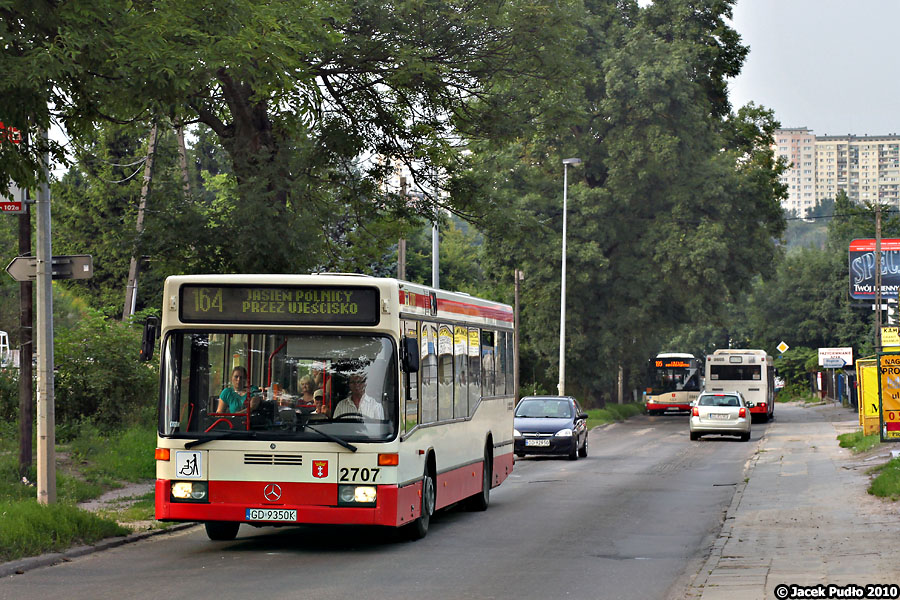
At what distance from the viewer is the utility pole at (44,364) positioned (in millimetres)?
13938

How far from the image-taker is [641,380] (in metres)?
82.4

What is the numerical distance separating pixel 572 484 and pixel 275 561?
11089mm

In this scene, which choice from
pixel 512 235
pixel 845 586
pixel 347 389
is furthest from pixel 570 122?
pixel 845 586

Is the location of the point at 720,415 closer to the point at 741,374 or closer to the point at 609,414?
the point at 741,374

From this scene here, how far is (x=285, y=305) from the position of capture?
41.5 ft

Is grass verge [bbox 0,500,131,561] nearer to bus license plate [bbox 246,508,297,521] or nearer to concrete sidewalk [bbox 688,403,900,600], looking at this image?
bus license plate [bbox 246,508,297,521]

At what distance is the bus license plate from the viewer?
40.4 feet

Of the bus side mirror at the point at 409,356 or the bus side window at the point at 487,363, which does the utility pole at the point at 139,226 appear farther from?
the bus side mirror at the point at 409,356

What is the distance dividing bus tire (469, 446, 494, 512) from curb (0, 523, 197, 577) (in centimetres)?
454

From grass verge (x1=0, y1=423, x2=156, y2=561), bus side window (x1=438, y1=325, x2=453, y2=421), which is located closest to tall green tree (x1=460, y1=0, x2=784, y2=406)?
grass verge (x1=0, y1=423, x2=156, y2=561)

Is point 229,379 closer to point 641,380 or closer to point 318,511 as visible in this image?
point 318,511

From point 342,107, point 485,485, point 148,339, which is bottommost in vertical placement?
point 485,485

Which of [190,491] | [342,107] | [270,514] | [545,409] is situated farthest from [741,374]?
[190,491]

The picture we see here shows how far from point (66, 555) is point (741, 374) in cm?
4399
